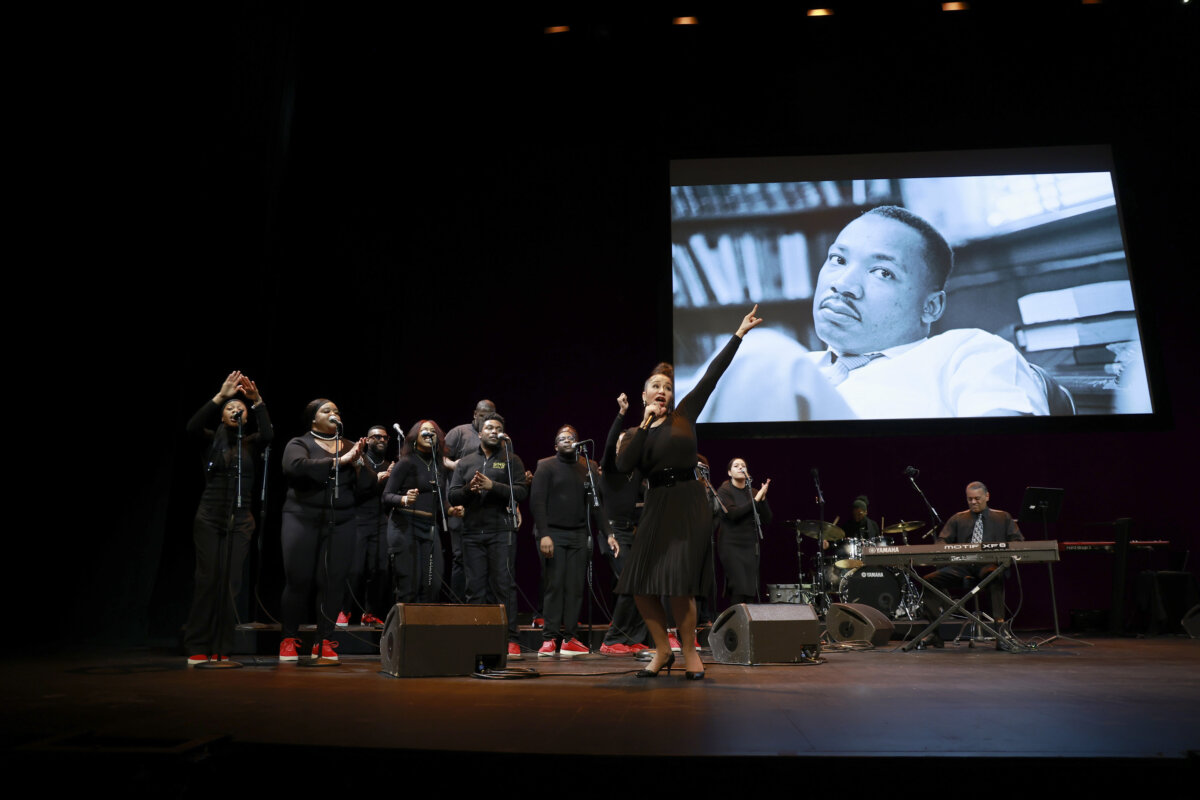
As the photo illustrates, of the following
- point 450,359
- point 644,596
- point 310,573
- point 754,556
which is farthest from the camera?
point 450,359

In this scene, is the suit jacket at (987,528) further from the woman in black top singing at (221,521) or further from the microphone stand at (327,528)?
the woman in black top singing at (221,521)

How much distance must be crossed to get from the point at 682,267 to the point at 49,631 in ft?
20.8

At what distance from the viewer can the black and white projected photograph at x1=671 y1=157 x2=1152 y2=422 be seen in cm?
868

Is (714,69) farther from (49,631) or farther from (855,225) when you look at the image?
(49,631)

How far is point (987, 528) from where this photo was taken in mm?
7645

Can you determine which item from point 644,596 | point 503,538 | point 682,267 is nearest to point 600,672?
point 644,596

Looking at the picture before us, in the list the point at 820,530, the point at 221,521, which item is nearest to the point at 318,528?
the point at 221,521

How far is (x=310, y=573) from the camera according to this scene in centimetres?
503

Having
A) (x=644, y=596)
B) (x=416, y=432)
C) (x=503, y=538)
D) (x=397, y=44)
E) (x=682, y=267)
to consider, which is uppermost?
(x=397, y=44)

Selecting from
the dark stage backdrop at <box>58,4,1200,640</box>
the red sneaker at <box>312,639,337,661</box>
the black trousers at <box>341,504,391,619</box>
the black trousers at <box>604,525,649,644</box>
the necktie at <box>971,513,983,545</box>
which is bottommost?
the red sneaker at <box>312,639,337,661</box>

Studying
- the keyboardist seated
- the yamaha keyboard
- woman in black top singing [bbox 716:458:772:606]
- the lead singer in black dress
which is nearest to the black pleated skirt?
the lead singer in black dress

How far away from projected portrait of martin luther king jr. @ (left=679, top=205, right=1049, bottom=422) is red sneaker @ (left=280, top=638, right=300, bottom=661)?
190 inches

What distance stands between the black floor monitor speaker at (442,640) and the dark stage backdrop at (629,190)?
3889 mm

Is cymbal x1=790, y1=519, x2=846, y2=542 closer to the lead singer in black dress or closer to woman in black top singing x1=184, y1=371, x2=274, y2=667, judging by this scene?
the lead singer in black dress
